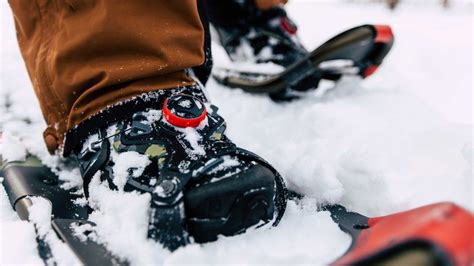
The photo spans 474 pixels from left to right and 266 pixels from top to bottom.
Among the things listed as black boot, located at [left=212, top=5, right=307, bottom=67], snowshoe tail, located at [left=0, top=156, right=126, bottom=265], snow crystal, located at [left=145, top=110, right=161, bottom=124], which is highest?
snow crystal, located at [left=145, top=110, right=161, bottom=124]

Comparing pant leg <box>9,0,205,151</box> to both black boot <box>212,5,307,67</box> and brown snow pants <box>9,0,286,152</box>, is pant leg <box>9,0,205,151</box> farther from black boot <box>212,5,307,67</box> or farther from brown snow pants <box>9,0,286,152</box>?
black boot <box>212,5,307,67</box>

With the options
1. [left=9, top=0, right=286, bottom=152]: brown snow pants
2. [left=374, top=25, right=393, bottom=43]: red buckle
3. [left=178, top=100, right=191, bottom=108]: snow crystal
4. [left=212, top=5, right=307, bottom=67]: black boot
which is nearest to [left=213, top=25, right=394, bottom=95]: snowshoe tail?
[left=374, top=25, right=393, bottom=43]: red buckle

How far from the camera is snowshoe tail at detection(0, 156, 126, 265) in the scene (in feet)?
1.92

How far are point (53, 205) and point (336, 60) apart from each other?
915 millimetres

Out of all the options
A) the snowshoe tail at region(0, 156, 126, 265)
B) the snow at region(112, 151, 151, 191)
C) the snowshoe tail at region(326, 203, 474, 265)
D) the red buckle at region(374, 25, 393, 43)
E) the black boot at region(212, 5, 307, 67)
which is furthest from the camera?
the black boot at region(212, 5, 307, 67)

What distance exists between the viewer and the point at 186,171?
63cm

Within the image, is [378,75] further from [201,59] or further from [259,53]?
[201,59]

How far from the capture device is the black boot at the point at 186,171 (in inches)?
23.6

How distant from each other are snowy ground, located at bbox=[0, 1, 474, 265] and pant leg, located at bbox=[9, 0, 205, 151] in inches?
6.6

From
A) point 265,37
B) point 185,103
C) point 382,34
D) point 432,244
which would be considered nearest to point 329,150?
point 185,103

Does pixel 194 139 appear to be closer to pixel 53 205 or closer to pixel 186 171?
pixel 186 171

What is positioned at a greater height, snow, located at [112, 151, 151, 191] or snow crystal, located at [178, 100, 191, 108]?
snow crystal, located at [178, 100, 191, 108]

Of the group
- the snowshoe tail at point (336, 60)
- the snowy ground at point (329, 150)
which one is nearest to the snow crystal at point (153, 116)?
the snowy ground at point (329, 150)

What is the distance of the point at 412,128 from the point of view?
1.08 m
